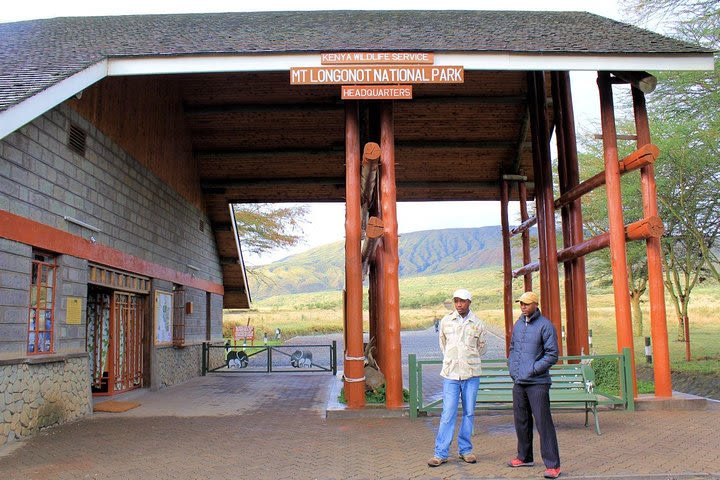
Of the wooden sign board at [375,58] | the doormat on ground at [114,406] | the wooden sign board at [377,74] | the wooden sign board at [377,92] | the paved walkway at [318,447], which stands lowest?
the paved walkway at [318,447]

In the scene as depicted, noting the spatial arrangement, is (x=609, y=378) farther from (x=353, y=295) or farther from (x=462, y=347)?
(x=462, y=347)

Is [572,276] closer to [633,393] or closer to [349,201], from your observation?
[633,393]

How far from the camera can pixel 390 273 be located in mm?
10031

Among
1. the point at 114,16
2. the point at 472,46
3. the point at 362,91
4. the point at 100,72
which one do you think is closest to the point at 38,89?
the point at 100,72

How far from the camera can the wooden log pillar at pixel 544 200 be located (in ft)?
46.1

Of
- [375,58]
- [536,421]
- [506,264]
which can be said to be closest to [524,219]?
[506,264]

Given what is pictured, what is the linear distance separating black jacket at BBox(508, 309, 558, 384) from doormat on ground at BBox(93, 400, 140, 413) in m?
7.07

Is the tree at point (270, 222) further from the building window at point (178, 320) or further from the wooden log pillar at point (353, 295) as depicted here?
the wooden log pillar at point (353, 295)

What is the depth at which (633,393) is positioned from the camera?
985 cm

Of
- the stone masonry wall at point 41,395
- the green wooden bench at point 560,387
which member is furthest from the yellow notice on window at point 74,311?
the green wooden bench at point 560,387

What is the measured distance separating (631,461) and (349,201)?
17.6 ft

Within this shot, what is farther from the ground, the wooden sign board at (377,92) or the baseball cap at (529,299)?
the wooden sign board at (377,92)

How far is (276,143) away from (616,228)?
9.30m

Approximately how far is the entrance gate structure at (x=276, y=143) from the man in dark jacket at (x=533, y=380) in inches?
142
